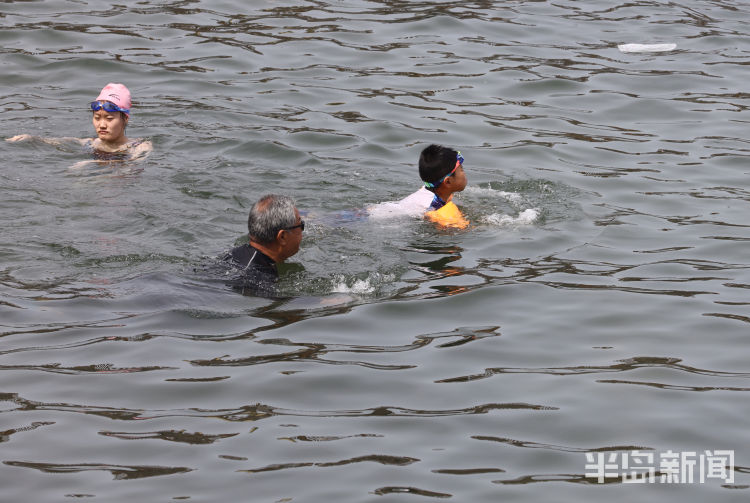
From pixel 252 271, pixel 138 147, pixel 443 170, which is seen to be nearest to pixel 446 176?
pixel 443 170

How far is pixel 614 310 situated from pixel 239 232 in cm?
376

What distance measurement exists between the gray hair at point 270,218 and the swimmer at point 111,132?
158 inches

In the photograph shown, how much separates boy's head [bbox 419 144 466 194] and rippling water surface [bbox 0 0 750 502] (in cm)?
47

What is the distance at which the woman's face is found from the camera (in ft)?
38.7

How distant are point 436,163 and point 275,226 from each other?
7.95ft

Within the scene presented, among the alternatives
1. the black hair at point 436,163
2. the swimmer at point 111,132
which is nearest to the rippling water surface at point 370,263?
the swimmer at point 111,132

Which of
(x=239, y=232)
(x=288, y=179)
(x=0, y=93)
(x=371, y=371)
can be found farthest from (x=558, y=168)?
(x=0, y=93)

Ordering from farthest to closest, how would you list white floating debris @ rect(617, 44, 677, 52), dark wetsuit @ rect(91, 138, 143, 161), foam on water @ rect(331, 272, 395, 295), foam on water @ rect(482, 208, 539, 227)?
white floating debris @ rect(617, 44, 677, 52) < dark wetsuit @ rect(91, 138, 143, 161) < foam on water @ rect(482, 208, 539, 227) < foam on water @ rect(331, 272, 395, 295)

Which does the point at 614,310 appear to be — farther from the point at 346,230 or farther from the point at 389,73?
the point at 389,73

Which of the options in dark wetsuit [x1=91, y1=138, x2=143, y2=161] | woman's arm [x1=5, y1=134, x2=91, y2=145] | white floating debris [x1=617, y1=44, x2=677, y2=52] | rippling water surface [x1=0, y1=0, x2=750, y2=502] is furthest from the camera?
white floating debris [x1=617, y1=44, x2=677, y2=52]

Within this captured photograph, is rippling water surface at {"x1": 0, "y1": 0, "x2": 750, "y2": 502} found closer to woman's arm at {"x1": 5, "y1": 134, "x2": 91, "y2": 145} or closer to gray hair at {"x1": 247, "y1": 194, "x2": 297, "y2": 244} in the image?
woman's arm at {"x1": 5, "y1": 134, "x2": 91, "y2": 145}

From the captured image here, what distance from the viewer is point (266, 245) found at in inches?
331

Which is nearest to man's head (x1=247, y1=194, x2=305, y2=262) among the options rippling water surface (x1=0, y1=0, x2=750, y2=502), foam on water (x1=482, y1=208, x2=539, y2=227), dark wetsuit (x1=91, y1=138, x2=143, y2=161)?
rippling water surface (x1=0, y1=0, x2=750, y2=502)

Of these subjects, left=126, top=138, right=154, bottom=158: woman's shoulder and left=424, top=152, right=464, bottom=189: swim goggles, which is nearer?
left=424, top=152, right=464, bottom=189: swim goggles
